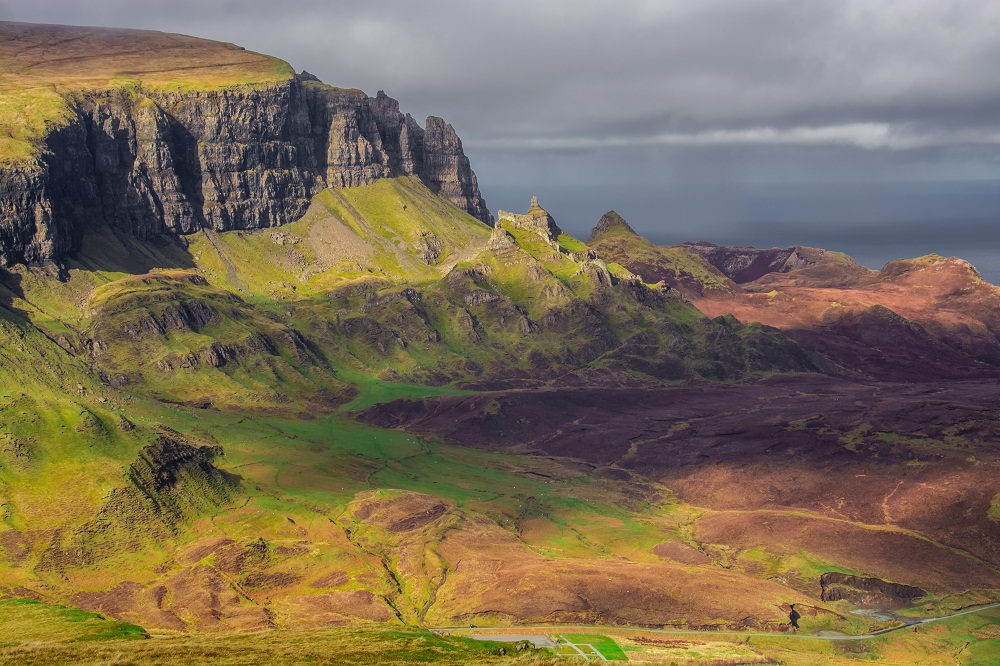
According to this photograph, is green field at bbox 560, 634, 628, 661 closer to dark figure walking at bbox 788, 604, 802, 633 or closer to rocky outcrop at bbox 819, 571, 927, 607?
dark figure walking at bbox 788, 604, 802, 633

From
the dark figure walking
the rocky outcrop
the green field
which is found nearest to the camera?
the green field

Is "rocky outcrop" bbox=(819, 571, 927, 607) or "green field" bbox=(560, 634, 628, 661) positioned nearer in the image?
"green field" bbox=(560, 634, 628, 661)

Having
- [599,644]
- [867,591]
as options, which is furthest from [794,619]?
[599,644]

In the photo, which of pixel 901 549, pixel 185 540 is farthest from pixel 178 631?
pixel 901 549

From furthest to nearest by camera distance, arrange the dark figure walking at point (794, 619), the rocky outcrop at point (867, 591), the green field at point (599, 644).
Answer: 1. the rocky outcrop at point (867, 591)
2. the dark figure walking at point (794, 619)
3. the green field at point (599, 644)

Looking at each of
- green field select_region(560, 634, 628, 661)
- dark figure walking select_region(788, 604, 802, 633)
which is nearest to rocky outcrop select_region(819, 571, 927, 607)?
dark figure walking select_region(788, 604, 802, 633)

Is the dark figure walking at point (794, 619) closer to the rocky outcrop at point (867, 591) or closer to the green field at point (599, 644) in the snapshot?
the rocky outcrop at point (867, 591)

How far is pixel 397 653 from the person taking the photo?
384 ft

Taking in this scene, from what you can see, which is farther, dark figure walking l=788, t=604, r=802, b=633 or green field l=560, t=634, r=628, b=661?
dark figure walking l=788, t=604, r=802, b=633

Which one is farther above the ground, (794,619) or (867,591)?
(867,591)

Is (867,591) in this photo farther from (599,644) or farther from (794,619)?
(599,644)

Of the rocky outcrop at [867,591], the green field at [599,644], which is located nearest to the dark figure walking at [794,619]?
the rocky outcrop at [867,591]

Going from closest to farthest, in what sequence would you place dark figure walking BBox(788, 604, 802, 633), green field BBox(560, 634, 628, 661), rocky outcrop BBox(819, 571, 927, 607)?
green field BBox(560, 634, 628, 661) → dark figure walking BBox(788, 604, 802, 633) → rocky outcrop BBox(819, 571, 927, 607)

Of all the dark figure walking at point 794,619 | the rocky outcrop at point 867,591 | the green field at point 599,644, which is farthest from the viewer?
the rocky outcrop at point 867,591
